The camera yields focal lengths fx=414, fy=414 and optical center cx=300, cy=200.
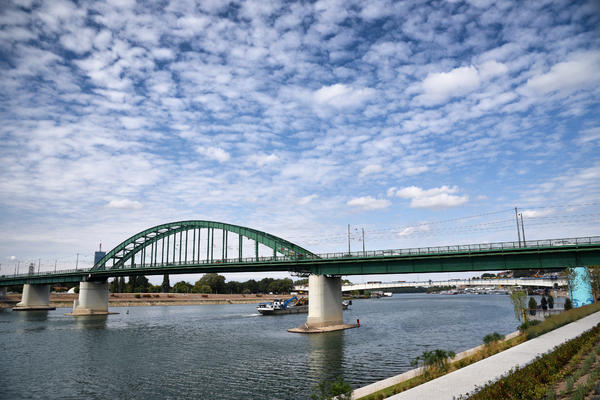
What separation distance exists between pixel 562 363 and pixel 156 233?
115654 millimetres

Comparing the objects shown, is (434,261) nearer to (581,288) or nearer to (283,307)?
(581,288)

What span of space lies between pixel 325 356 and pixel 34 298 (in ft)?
416

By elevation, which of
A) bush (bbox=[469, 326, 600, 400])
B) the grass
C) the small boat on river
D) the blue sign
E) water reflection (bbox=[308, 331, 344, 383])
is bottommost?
the small boat on river

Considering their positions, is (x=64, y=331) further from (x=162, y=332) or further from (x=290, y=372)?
(x=290, y=372)

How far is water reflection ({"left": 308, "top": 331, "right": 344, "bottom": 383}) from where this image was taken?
33.1 metres

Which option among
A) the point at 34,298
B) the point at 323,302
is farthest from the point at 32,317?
the point at 323,302

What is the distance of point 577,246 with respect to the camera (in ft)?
163

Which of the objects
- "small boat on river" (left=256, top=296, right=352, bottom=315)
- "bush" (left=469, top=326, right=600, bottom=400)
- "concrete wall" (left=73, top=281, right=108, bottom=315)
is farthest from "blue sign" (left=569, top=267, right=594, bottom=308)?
Answer: "concrete wall" (left=73, top=281, right=108, bottom=315)

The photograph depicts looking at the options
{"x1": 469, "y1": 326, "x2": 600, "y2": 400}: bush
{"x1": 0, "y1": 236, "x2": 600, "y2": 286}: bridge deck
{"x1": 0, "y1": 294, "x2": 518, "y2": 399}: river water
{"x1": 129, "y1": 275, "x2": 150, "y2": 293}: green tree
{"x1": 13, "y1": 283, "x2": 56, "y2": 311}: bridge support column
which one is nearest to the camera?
{"x1": 469, "y1": 326, "x2": 600, "y2": 400}: bush

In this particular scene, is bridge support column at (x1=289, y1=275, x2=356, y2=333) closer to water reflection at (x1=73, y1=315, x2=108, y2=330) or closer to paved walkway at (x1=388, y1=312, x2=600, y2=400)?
paved walkway at (x1=388, y1=312, x2=600, y2=400)

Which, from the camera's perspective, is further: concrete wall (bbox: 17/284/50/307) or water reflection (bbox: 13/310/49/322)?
concrete wall (bbox: 17/284/50/307)

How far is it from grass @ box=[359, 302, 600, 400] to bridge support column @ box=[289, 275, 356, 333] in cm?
3370

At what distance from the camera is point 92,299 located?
11631cm

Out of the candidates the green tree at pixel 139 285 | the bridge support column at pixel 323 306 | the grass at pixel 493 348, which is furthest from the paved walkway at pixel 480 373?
the green tree at pixel 139 285
